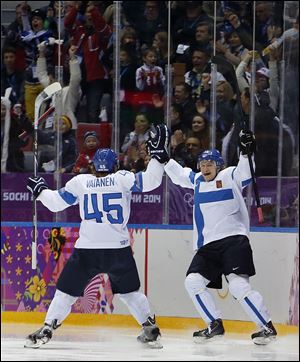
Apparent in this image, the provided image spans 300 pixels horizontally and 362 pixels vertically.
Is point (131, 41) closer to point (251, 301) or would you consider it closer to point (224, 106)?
point (224, 106)

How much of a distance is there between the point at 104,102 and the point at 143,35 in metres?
0.57

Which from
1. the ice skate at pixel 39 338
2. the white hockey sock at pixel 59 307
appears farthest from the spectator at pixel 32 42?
the ice skate at pixel 39 338

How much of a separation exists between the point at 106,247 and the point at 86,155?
174 cm

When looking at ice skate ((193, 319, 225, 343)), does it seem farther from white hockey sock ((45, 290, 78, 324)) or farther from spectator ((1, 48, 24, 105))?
spectator ((1, 48, 24, 105))

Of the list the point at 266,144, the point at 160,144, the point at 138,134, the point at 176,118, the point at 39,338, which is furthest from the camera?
the point at 138,134

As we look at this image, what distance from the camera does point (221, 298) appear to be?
7043 mm

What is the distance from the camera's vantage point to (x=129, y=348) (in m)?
6.16

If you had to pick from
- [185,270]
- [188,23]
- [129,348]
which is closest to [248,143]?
[129,348]

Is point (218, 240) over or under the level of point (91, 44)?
Answer: under

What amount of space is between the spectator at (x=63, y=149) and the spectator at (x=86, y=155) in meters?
0.04

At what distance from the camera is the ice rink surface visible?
573 centimetres

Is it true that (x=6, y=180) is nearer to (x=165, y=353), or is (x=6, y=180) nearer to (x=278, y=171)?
(x=278, y=171)

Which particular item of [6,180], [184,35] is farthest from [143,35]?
[6,180]

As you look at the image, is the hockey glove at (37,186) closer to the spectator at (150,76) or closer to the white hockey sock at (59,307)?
the white hockey sock at (59,307)
